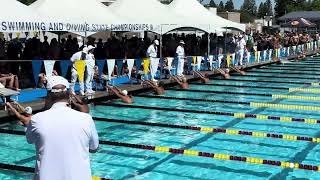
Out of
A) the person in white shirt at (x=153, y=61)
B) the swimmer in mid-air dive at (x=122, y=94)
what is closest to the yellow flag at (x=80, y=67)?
the swimmer in mid-air dive at (x=122, y=94)

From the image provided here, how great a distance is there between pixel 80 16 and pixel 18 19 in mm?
2821

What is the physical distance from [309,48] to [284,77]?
16328mm

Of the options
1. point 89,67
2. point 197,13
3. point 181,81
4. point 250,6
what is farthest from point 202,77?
point 250,6

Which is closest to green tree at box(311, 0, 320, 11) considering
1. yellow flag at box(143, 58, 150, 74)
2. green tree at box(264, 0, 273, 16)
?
green tree at box(264, 0, 273, 16)

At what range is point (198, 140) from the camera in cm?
905

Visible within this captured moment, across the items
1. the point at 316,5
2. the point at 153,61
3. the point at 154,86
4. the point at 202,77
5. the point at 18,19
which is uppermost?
the point at 316,5

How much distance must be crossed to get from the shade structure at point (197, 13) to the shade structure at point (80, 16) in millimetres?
5042

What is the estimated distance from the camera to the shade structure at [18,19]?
33.2 feet

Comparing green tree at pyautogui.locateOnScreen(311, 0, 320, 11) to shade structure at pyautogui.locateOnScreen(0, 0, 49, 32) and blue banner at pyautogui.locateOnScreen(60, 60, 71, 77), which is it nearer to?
blue banner at pyautogui.locateOnScreen(60, 60, 71, 77)

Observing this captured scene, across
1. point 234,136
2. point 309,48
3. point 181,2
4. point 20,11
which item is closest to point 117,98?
point 20,11

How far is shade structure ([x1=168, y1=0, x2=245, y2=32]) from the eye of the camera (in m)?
19.3

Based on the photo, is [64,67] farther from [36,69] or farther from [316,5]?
[316,5]

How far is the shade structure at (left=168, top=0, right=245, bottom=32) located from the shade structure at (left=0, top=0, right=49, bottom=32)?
884 cm

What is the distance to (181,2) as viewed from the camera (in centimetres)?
2036
